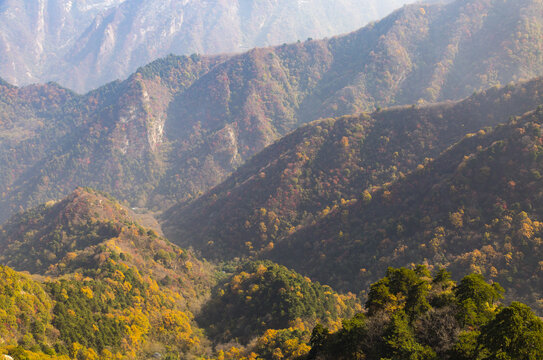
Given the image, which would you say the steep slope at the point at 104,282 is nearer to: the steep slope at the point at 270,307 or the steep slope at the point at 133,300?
the steep slope at the point at 133,300

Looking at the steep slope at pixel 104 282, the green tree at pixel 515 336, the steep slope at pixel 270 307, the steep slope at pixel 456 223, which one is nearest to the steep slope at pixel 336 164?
the steep slope at pixel 456 223

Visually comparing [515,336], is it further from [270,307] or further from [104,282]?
[104,282]

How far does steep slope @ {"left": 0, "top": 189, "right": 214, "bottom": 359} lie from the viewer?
58.0 metres

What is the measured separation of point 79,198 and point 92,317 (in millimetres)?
76216

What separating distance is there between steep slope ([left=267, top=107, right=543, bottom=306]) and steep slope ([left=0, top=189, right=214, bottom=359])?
3870 cm

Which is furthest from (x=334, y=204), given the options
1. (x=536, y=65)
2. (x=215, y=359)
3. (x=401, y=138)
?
(x=536, y=65)

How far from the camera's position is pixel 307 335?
204 ft

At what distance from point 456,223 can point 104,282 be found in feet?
280

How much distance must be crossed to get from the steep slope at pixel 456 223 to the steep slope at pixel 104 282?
38.7 metres

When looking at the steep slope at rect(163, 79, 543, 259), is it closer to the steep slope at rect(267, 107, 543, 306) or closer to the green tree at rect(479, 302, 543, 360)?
the steep slope at rect(267, 107, 543, 306)

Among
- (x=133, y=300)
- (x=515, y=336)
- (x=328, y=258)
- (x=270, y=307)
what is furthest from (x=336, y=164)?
(x=515, y=336)

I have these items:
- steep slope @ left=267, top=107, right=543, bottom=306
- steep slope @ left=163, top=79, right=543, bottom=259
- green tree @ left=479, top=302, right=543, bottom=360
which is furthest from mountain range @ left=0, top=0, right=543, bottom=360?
steep slope @ left=163, top=79, right=543, bottom=259

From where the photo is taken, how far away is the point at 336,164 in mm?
136250

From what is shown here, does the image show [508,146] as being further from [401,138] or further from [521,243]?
[401,138]
